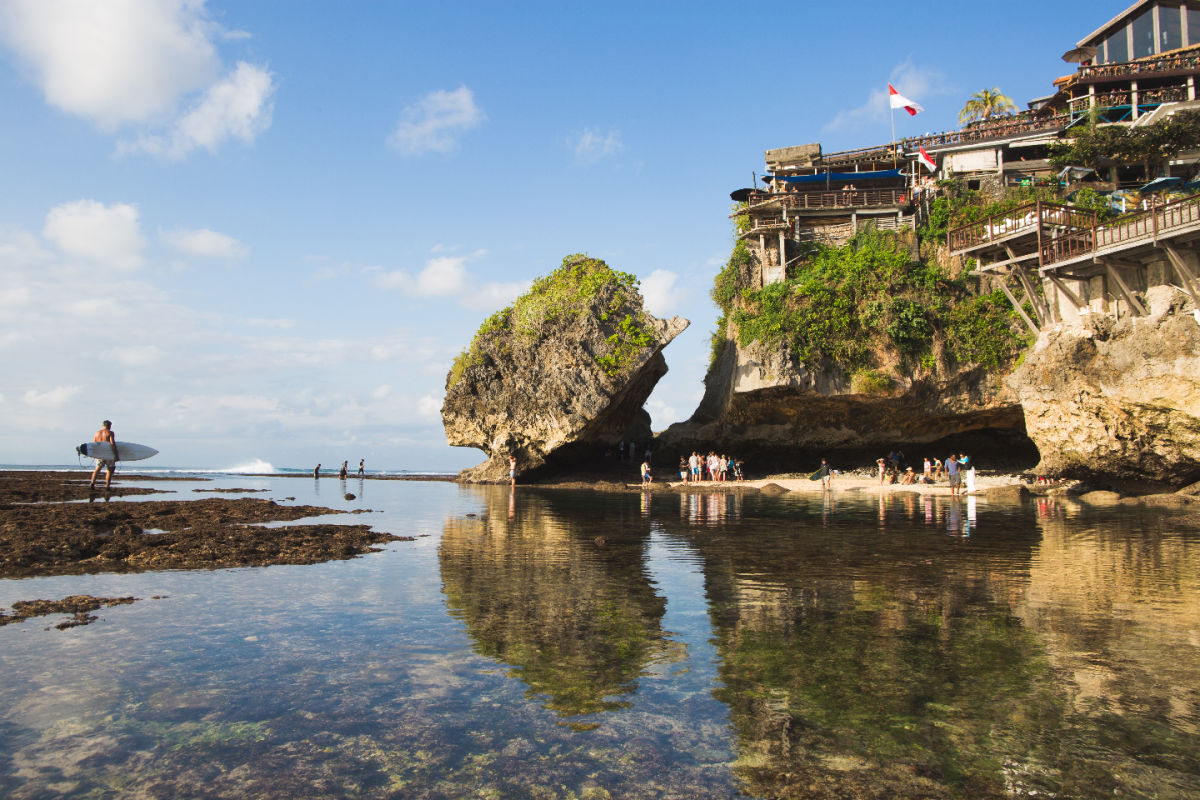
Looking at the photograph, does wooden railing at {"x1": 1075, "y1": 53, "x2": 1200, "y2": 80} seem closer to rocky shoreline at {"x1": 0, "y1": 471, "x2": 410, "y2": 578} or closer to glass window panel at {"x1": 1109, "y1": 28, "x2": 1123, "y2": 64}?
glass window panel at {"x1": 1109, "y1": 28, "x2": 1123, "y2": 64}

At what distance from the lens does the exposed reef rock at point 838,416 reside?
33156mm

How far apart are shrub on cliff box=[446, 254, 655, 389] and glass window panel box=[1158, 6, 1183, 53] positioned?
38724mm

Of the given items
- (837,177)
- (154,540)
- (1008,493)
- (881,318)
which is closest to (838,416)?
(881,318)

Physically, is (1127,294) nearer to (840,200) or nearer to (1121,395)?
(1121,395)

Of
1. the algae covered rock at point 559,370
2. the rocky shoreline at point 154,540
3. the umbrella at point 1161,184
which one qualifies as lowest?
the rocky shoreline at point 154,540

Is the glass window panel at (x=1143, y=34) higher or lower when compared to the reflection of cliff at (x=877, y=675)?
higher

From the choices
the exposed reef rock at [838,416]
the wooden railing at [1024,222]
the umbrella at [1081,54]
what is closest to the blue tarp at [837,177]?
the umbrella at [1081,54]

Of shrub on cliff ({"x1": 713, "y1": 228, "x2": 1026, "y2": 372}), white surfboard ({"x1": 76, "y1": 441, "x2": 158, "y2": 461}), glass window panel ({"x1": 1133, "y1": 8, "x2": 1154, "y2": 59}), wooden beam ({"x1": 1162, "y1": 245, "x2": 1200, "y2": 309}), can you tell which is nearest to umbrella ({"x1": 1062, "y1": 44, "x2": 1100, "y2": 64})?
glass window panel ({"x1": 1133, "y1": 8, "x2": 1154, "y2": 59})

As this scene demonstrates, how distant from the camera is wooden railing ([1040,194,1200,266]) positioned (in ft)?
64.1

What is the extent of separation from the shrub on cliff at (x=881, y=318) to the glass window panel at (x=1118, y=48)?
24.4 m

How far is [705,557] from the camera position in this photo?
11023 millimetres

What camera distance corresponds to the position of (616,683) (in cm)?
501

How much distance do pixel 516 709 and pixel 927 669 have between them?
10.7 feet

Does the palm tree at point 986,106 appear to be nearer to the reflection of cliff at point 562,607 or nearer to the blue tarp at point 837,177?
the blue tarp at point 837,177
